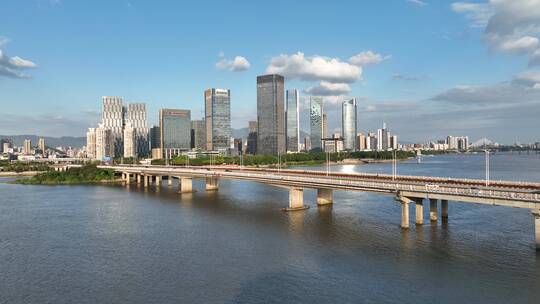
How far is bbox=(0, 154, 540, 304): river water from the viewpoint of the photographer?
112ft

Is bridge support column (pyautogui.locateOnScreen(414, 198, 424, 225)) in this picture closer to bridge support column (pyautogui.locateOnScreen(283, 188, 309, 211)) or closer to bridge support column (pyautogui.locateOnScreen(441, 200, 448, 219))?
bridge support column (pyautogui.locateOnScreen(441, 200, 448, 219))

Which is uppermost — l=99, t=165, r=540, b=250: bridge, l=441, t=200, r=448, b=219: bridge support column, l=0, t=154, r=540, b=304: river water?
l=99, t=165, r=540, b=250: bridge

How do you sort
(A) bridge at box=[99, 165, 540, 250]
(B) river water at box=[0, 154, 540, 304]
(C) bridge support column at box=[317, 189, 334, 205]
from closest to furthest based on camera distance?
1. (B) river water at box=[0, 154, 540, 304]
2. (A) bridge at box=[99, 165, 540, 250]
3. (C) bridge support column at box=[317, 189, 334, 205]

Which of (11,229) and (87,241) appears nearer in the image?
(87,241)

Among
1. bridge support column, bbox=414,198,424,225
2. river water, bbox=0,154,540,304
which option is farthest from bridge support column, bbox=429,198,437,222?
bridge support column, bbox=414,198,424,225

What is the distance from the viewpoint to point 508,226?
55875 millimetres

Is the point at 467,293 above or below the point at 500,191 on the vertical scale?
below

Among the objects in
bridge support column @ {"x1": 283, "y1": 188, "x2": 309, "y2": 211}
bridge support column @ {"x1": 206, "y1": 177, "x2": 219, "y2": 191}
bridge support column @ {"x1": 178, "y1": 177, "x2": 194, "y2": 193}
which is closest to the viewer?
bridge support column @ {"x1": 283, "y1": 188, "x2": 309, "y2": 211}

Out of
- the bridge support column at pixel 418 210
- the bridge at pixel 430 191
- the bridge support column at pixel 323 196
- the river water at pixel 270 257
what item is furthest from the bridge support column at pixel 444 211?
the bridge support column at pixel 323 196

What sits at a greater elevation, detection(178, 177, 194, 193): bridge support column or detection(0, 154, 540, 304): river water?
detection(178, 177, 194, 193): bridge support column

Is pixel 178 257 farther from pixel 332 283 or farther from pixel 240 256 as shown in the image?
pixel 332 283

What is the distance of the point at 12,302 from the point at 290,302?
22.2 metres

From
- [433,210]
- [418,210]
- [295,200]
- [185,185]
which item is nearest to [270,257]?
[418,210]

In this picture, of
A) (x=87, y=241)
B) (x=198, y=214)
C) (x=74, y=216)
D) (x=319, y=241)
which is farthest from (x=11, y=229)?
(x=319, y=241)
